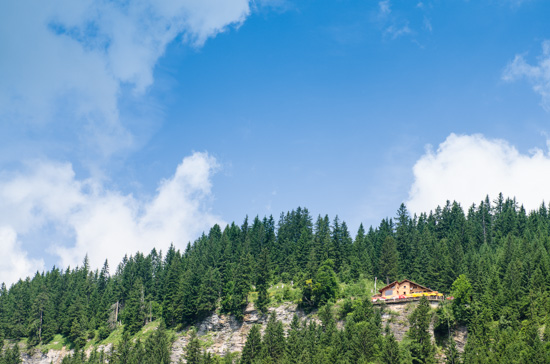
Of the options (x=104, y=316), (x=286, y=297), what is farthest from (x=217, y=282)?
(x=104, y=316)

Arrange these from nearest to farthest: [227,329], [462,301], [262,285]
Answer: [462,301] → [262,285] → [227,329]

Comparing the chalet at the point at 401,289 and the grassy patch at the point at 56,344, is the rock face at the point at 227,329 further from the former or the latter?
the grassy patch at the point at 56,344

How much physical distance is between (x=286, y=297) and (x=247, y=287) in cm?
892

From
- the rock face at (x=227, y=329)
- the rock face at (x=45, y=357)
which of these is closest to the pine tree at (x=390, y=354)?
the rock face at (x=227, y=329)

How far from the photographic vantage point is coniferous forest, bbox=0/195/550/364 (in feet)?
233

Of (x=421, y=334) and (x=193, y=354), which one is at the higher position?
(x=421, y=334)

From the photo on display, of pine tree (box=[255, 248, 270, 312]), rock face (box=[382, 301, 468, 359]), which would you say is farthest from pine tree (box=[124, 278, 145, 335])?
rock face (box=[382, 301, 468, 359])

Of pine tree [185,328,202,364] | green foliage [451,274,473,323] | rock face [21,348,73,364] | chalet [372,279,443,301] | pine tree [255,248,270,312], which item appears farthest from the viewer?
rock face [21,348,73,364]

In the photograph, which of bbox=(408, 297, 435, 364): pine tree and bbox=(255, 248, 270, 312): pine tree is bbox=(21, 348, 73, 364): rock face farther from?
bbox=(408, 297, 435, 364): pine tree

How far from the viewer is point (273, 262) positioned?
4798 inches

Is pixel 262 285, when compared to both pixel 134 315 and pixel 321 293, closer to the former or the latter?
pixel 321 293

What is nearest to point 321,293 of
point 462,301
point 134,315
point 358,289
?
point 358,289

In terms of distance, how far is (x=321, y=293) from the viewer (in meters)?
95.9

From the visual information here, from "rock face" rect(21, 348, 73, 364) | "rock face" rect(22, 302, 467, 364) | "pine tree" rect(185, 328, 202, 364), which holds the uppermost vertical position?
"rock face" rect(22, 302, 467, 364)
